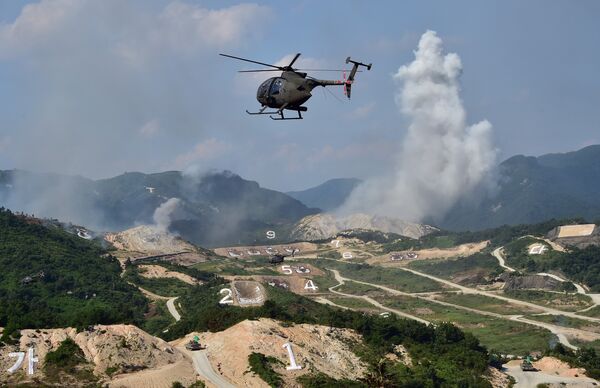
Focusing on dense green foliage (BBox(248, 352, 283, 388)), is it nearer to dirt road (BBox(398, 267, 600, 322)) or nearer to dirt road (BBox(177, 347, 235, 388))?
dirt road (BBox(177, 347, 235, 388))

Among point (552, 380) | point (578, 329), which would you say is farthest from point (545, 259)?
point (552, 380)

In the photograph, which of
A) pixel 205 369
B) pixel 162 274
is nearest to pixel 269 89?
pixel 205 369

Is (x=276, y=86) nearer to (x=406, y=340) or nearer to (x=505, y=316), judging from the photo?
(x=406, y=340)

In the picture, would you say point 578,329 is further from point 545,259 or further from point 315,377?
point 315,377

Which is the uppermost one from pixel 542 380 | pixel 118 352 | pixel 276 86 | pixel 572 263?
pixel 276 86

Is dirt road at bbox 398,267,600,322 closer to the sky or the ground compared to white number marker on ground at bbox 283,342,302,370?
closer to the ground

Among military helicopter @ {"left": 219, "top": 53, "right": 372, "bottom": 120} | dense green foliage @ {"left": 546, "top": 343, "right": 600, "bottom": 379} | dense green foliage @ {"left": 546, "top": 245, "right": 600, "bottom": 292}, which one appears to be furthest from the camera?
dense green foliage @ {"left": 546, "top": 245, "right": 600, "bottom": 292}

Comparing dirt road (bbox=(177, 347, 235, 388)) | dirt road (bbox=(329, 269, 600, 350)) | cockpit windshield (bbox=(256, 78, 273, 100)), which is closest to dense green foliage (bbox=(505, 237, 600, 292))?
dirt road (bbox=(329, 269, 600, 350))
